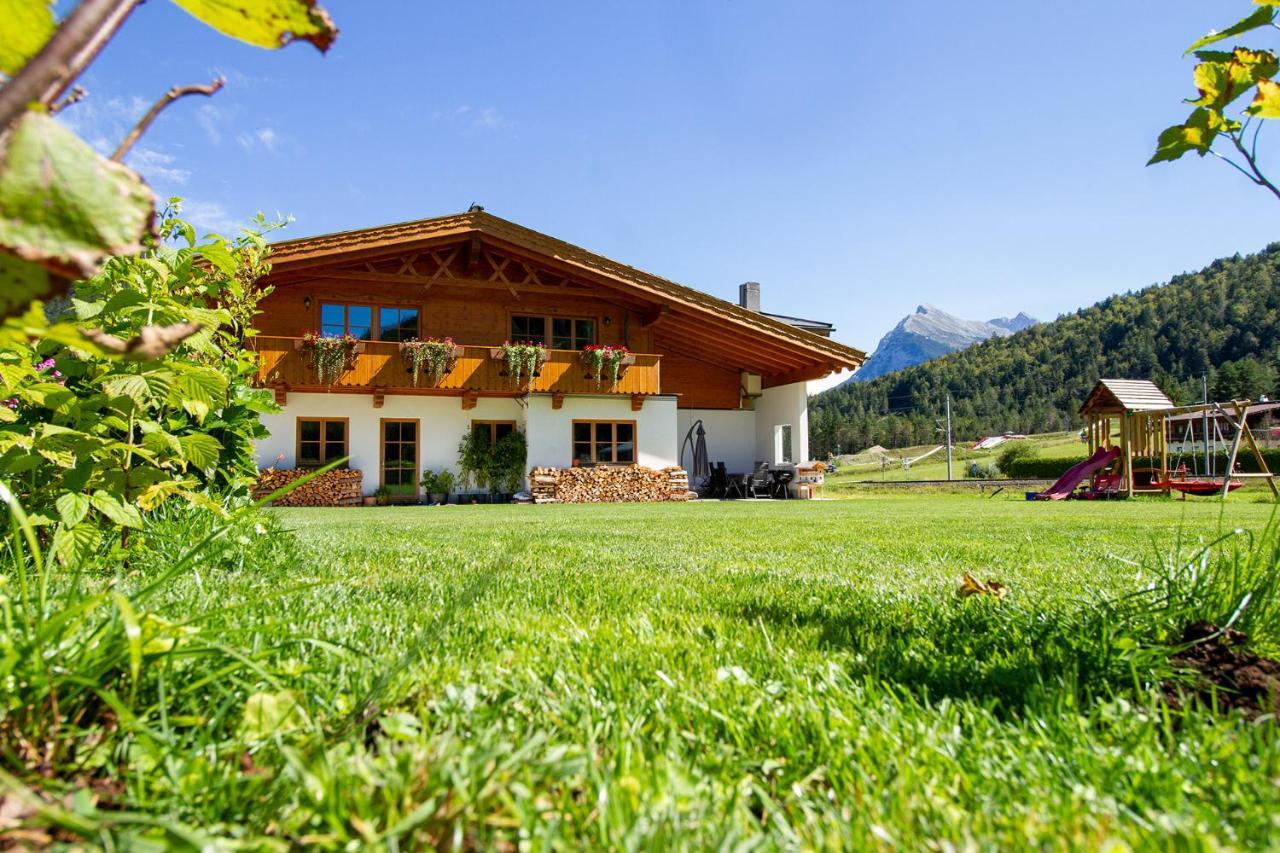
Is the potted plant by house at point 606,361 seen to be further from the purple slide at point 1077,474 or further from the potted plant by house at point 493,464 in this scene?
the purple slide at point 1077,474

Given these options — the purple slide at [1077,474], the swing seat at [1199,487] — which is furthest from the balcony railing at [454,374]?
the swing seat at [1199,487]

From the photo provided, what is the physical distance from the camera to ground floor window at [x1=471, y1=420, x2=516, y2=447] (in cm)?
1802

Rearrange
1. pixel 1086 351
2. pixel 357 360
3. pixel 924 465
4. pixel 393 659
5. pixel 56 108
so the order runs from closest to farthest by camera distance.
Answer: pixel 56 108 < pixel 393 659 < pixel 357 360 < pixel 924 465 < pixel 1086 351

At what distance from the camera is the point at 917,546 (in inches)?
187

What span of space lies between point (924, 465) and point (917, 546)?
60.3 metres

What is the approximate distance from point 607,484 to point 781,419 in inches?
235

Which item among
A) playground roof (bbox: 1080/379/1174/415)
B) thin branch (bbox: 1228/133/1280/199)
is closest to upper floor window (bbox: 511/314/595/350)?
playground roof (bbox: 1080/379/1174/415)

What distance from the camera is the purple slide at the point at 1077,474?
17.1 meters

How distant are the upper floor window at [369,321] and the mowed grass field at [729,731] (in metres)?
15.8

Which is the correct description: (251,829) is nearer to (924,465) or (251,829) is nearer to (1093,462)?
(1093,462)

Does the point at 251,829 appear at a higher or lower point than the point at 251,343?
lower

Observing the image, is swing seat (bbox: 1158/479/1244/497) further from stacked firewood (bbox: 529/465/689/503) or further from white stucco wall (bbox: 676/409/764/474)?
stacked firewood (bbox: 529/465/689/503)

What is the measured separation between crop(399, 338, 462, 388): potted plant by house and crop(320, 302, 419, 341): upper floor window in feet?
3.57

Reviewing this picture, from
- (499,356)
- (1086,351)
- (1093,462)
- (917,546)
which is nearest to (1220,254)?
(1086,351)
